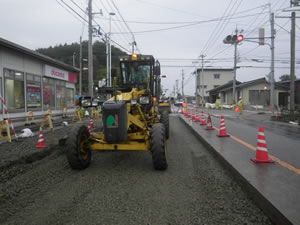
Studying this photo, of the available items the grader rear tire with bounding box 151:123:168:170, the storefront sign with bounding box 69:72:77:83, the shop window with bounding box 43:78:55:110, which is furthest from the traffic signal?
the storefront sign with bounding box 69:72:77:83

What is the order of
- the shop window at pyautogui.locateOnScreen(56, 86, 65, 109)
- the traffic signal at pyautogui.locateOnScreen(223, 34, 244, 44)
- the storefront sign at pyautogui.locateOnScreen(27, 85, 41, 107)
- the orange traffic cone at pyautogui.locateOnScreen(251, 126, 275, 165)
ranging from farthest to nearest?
1. the shop window at pyautogui.locateOnScreen(56, 86, 65, 109)
2. the storefront sign at pyautogui.locateOnScreen(27, 85, 41, 107)
3. the traffic signal at pyautogui.locateOnScreen(223, 34, 244, 44)
4. the orange traffic cone at pyautogui.locateOnScreen(251, 126, 275, 165)

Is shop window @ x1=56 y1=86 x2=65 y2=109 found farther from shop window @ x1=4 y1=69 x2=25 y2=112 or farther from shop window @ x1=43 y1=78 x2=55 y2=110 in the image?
shop window @ x1=4 y1=69 x2=25 y2=112

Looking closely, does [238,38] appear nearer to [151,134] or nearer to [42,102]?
[151,134]

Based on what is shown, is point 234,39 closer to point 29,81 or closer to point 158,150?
point 158,150

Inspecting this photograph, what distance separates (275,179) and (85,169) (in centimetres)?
394

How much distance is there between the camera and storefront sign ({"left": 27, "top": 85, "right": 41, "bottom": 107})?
61.7ft

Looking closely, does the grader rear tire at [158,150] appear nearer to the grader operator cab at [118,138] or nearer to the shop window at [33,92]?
the grader operator cab at [118,138]

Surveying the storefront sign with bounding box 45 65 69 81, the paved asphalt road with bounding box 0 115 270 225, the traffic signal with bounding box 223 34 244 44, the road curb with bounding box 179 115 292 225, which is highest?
the traffic signal with bounding box 223 34 244 44

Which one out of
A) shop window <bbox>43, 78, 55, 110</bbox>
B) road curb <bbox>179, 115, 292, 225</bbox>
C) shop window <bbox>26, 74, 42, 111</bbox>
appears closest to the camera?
road curb <bbox>179, 115, 292, 225</bbox>

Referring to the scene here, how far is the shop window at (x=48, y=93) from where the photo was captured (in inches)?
845

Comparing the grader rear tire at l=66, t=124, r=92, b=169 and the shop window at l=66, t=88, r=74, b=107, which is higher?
the shop window at l=66, t=88, r=74, b=107

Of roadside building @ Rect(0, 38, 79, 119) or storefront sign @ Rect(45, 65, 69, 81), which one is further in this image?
storefront sign @ Rect(45, 65, 69, 81)

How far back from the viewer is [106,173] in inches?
204

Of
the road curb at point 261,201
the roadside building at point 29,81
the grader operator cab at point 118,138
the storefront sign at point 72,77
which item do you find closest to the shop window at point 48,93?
the roadside building at point 29,81
